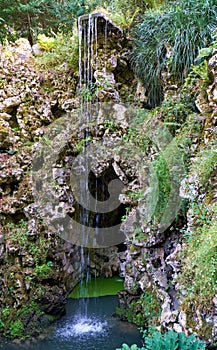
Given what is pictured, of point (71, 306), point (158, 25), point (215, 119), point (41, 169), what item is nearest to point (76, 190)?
point (41, 169)

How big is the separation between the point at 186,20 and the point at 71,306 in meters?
5.57

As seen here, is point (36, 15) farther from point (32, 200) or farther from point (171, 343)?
point (171, 343)

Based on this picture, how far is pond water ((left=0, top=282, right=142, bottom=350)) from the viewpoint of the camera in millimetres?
4746

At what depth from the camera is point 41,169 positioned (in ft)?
19.9

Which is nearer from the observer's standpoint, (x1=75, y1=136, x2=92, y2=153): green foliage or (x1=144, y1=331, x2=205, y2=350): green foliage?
(x1=144, y1=331, x2=205, y2=350): green foliage

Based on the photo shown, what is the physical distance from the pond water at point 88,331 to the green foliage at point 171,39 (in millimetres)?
4089

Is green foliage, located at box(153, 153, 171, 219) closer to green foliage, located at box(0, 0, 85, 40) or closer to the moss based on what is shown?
the moss

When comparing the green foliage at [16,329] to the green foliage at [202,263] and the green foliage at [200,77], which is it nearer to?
the green foliage at [202,263]

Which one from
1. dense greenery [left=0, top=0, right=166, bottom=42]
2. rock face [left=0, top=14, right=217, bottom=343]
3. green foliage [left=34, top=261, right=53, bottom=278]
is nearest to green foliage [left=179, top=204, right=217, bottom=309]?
rock face [left=0, top=14, right=217, bottom=343]

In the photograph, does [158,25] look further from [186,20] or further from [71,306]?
[71,306]

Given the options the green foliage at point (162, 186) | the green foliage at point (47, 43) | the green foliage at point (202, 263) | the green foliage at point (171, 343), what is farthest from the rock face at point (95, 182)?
the green foliage at point (171, 343)

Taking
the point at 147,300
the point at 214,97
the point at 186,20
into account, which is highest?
the point at 186,20

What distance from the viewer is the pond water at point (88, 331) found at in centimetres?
475

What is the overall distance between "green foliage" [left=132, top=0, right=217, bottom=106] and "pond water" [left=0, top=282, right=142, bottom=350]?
4.09 meters
